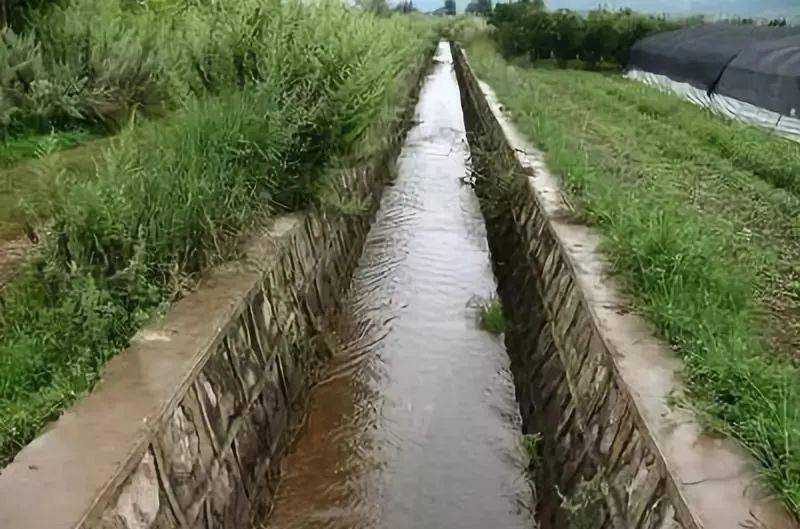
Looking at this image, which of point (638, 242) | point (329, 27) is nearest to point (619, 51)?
point (329, 27)

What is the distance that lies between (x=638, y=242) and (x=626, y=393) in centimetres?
159

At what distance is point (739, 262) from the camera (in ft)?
17.1

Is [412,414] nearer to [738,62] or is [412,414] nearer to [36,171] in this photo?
[36,171]

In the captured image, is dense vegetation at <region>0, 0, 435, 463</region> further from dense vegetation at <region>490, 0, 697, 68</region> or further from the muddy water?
dense vegetation at <region>490, 0, 697, 68</region>

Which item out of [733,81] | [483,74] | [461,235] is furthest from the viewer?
[483,74]

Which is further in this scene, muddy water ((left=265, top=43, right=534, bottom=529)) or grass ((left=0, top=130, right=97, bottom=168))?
grass ((left=0, top=130, right=97, bottom=168))

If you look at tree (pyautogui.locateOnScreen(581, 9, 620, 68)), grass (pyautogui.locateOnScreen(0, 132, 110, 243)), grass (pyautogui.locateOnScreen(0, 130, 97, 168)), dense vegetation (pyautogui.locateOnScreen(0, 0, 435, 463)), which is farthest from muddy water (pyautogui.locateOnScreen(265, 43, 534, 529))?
tree (pyautogui.locateOnScreen(581, 9, 620, 68))

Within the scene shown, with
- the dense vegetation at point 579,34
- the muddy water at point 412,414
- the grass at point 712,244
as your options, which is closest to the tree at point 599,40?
the dense vegetation at point 579,34

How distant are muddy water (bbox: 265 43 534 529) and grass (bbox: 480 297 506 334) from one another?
0.07 metres

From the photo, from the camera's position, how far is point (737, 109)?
13.1m

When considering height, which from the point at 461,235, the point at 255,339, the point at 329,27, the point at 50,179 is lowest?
the point at 461,235

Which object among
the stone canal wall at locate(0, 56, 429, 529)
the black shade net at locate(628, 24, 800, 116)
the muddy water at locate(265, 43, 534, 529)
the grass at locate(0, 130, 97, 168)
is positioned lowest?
the muddy water at locate(265, 43, 534, 529)

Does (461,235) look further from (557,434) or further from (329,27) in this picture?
(557,434)

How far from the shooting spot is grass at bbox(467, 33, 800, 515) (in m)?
3.21
